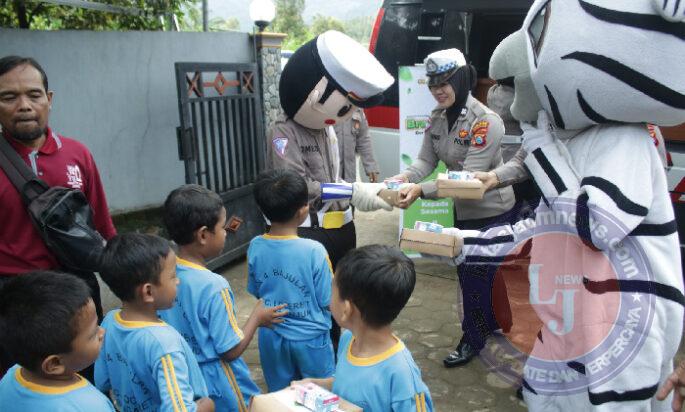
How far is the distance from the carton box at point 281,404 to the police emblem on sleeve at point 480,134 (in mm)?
2132

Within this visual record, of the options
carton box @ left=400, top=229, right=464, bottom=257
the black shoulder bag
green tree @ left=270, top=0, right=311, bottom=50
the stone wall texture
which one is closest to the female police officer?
carton box @ left=400, top=229, right=464, bottom=257

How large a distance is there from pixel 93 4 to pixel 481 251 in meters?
3.81

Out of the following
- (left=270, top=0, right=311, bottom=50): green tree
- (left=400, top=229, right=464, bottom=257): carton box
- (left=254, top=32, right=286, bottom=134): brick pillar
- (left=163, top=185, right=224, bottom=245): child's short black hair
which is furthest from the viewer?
(left=270, top=0, right=311, bottom=50): green tree

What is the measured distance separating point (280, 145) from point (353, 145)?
1.39 metres

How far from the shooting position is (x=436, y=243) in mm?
2480

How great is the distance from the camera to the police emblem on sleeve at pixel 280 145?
308 cm

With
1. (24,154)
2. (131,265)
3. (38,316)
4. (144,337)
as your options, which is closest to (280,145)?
(24,154)

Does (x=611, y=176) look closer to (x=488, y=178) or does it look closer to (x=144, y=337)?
(x=488, y=178)

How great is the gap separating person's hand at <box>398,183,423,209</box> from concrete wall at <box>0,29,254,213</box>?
2.78 metres

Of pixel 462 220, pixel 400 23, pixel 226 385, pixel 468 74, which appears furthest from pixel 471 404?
pixel 400 23

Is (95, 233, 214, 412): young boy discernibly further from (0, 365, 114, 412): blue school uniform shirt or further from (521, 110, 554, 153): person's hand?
(521, 110, 554, 153): person's hand

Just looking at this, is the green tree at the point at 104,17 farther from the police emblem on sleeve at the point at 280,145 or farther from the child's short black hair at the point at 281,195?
the child's short black hair at the point at 281,195

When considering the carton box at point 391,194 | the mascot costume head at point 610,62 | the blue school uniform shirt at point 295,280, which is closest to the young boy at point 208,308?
the blue school uniform shirt at point 295,280
